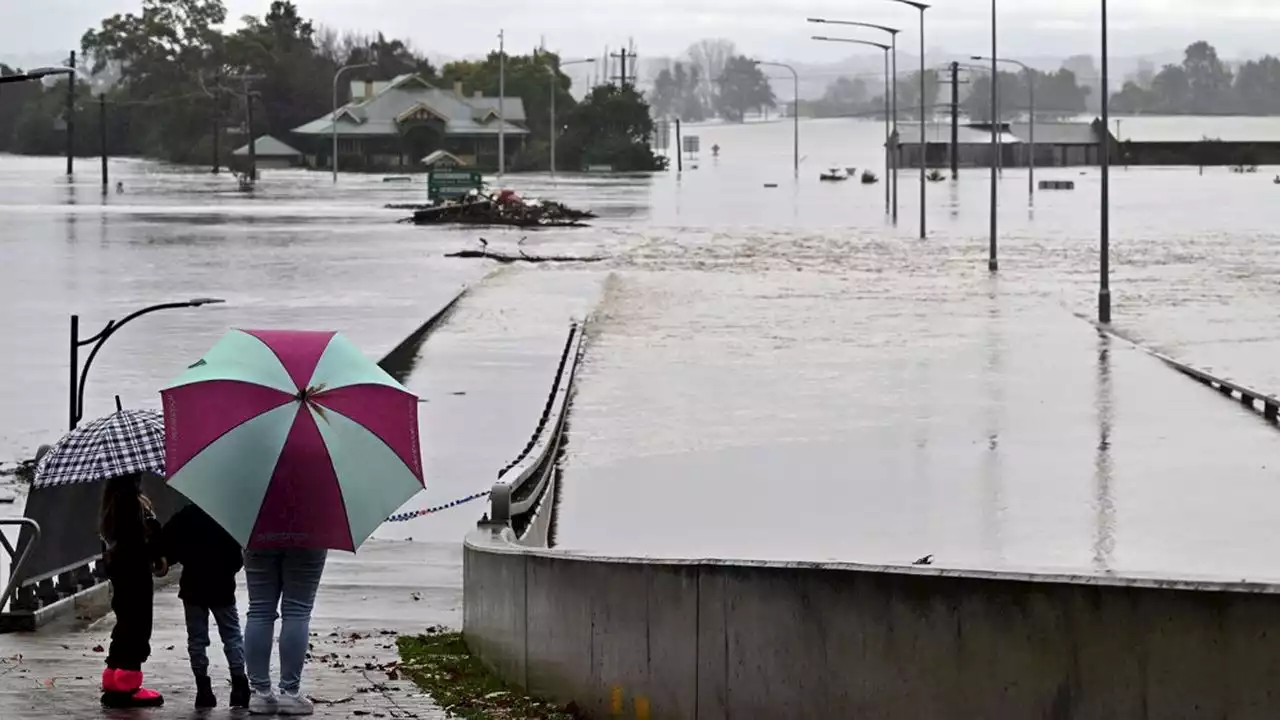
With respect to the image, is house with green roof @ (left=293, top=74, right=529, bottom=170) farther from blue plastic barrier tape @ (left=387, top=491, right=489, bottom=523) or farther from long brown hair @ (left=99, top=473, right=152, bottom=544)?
long brown hair @ (left=99, top=473, right=152, bottom=544)

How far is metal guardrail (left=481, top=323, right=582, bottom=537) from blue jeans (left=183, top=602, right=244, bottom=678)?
4857 millimetres

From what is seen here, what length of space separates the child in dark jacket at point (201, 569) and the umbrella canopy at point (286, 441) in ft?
1.47

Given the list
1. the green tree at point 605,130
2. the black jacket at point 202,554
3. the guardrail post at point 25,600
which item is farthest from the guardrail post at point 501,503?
the green tree at point 605,130

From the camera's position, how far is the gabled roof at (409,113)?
18212 centimetres

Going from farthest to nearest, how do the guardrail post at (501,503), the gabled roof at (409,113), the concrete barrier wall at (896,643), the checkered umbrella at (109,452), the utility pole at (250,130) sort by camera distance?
1. the gabled roof at (409,113)
2. the utility pole at (250,130)
3. the guardrail post at (501,503)
4. the checkered umbrella at (109,452)
5. the concrete barrier wall at (896,643)

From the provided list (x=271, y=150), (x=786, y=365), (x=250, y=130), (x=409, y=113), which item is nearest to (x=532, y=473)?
(x=786, y=365)

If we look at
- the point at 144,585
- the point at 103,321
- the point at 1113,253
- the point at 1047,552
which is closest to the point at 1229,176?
the point at 1113,253

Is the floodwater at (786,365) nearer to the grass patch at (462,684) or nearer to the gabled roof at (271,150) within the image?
the grass patch at (462,684)

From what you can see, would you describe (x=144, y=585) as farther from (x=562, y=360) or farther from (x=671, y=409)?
(x=562, y=360)

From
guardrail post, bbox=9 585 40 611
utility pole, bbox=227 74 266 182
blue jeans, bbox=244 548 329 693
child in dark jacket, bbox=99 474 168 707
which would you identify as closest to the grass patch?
blue jeans, bbox=244 548 329 693

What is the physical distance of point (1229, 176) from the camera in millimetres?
188500

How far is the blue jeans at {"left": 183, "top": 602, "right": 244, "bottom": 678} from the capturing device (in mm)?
10234

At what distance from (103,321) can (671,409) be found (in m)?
17.8

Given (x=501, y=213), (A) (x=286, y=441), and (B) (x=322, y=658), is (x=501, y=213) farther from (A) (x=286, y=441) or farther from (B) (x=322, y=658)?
(A) (x=286, y=441)
